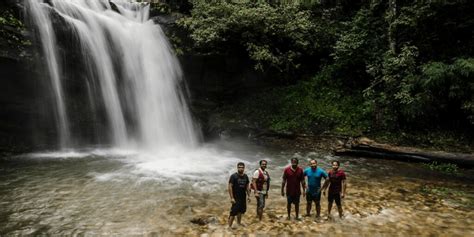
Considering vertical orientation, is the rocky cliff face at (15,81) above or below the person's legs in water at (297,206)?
above

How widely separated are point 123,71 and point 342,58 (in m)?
11.7

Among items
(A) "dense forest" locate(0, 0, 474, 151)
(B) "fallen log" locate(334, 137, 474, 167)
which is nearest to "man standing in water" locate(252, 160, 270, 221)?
(B) "fallen log" locate(334, 137, 474, 167)

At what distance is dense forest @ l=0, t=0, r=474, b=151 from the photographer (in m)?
14.2

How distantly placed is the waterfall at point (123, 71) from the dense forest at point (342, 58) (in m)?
1.05

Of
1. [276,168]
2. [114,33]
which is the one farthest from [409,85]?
[114,33]

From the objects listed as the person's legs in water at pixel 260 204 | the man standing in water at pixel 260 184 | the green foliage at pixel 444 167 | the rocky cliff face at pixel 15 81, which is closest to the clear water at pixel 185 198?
the person's legs in water at pixel 260 204

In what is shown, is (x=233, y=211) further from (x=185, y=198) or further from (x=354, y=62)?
(x=354, y=62)

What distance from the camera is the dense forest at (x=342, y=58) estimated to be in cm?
1417

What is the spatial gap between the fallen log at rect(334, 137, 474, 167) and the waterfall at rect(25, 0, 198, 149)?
8316 mm

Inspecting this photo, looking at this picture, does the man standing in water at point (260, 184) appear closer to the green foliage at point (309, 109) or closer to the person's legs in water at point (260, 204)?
the person's legs in water at point (260, 204)

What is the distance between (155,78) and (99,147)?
478cm

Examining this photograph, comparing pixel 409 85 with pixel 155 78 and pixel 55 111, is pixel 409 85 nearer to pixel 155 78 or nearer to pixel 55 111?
pixel 155 78

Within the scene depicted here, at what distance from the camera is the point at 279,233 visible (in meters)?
6.98

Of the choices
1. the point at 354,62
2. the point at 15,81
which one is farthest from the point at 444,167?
the point at 15,81
